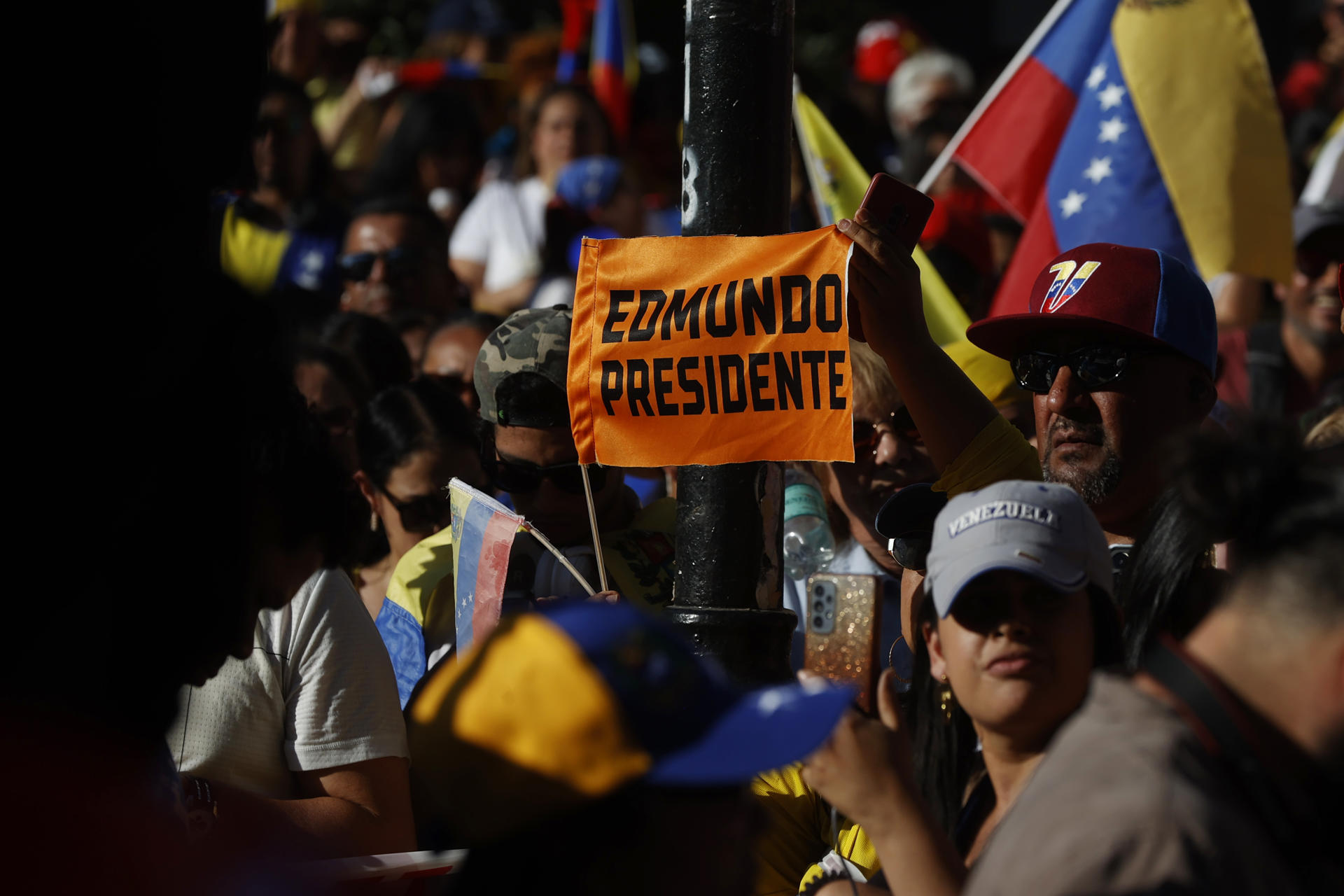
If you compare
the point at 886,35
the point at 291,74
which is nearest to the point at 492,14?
the point at 291,74

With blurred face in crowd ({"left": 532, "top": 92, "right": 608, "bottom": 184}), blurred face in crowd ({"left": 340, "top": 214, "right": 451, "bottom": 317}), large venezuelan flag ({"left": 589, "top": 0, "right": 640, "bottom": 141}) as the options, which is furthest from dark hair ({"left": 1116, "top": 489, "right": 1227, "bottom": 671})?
large venezuelan flag ({"left": 589, "top": 0, "right": 640, "bottom": 141})

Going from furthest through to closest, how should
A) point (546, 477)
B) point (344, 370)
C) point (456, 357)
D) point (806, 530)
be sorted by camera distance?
point (456, 357)
point (344, 370)
point (806, 530)
point (546, 477)

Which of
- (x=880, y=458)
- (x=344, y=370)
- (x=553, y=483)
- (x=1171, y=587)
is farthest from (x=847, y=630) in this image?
(x=344, y=370)

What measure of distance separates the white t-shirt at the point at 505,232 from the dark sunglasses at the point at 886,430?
4.06 m

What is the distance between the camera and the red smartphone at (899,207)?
10.3 ft

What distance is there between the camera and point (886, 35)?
40.6 ft

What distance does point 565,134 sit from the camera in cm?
815

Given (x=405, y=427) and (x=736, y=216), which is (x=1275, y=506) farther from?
(x=405, y=427)

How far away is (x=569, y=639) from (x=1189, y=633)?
4.46 ft

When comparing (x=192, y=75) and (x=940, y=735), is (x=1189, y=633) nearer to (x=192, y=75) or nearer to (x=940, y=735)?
(x=940, y=735)

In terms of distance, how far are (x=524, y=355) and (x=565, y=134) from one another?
14.8 ft

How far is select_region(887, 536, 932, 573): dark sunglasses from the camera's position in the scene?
9.90 ft

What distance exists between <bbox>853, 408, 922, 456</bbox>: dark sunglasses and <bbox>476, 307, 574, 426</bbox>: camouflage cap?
853 millimetres

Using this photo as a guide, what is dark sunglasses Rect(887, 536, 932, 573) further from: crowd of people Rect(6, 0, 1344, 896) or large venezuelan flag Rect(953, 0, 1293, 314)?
large venezuelan flag Rect(953, 0, 1293, 314)
